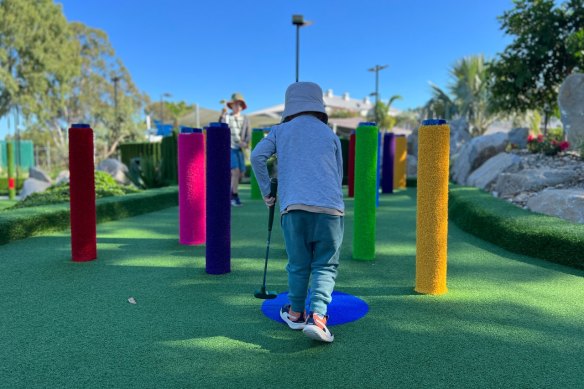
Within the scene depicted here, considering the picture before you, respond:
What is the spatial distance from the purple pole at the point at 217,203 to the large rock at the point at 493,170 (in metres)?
7.56

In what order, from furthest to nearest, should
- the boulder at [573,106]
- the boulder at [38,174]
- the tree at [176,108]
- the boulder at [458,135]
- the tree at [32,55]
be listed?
the tree at [176,108], the tree at [32,55], the boulder at [38,174], the boulder at [458,135], the boulder at [573,106]

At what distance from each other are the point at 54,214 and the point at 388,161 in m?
8.21

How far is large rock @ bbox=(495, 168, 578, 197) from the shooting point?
313 inches

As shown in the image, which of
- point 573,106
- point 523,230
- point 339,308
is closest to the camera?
point 339,308

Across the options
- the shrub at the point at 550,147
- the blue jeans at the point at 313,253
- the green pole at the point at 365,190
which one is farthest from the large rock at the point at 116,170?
the blue jeans at the point at 313,253

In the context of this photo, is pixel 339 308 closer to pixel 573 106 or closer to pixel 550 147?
pixel 550 147

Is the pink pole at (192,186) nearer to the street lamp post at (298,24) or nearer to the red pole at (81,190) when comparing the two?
the red pole at (81,190)

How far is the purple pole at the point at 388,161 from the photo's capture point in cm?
A: 1201

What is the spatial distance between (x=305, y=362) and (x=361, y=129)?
3.02m

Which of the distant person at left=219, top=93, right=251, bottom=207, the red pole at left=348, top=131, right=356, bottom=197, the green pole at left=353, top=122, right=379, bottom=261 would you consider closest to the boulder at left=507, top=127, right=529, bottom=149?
the red pole at left=348, top=131, right=356, bottom=197

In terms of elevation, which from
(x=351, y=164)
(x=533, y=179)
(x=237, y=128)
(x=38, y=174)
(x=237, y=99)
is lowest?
(x=38, y=174)

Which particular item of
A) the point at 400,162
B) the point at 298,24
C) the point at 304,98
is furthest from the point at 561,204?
the point at 298,24

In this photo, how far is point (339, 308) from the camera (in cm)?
346

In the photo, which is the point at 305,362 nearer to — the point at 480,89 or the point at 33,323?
the point at 33,323
